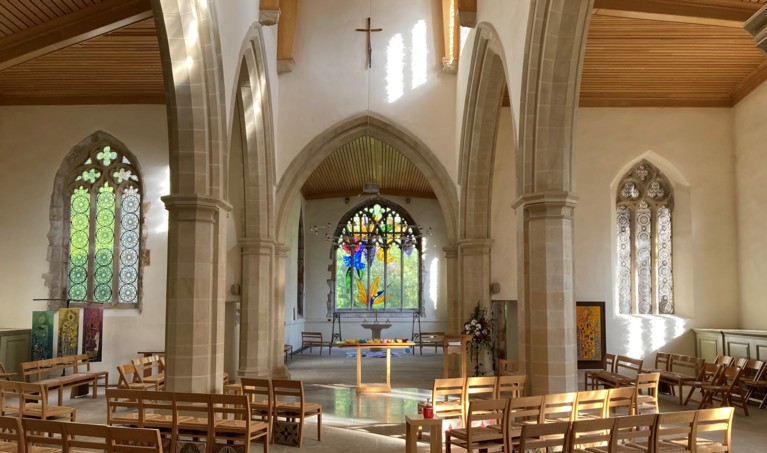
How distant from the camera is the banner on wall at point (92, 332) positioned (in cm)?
1249

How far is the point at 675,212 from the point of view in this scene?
14.0 metres

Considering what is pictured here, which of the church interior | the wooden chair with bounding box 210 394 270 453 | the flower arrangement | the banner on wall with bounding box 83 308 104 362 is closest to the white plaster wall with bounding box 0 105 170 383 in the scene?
the church interior

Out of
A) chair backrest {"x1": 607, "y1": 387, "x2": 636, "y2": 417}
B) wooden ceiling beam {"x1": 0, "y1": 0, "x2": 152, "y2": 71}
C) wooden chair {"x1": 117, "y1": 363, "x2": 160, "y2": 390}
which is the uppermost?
wooden ceiling beam {"x1": 0, "y1": 0, "x2": 152, "y2": 71}

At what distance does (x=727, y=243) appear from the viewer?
13.5 metres

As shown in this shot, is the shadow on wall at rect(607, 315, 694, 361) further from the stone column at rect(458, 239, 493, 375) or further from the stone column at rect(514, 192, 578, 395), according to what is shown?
the stone column at rect(514, 192, 578, 395)

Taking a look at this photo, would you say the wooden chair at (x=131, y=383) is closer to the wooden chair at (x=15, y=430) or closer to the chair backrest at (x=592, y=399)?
the wooden chair at (x=15, y=430)

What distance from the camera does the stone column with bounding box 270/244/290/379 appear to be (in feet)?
47.1

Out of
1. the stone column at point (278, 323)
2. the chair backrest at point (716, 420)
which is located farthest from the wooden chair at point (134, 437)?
the stone column at point (278, 323)

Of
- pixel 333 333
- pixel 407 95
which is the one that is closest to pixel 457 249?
pixel 407 95

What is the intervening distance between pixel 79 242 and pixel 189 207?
708cm

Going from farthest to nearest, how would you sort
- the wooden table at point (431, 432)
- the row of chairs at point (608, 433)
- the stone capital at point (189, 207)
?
the stone capital at point (189, 207) → the wooden table at point (431, 432) → the row of chairs at point (608, 433)

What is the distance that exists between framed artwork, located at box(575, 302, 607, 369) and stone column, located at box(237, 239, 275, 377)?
595cm

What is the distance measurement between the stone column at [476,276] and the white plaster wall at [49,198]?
5.89 metres

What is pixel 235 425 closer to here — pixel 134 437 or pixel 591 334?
pixel 134 437
